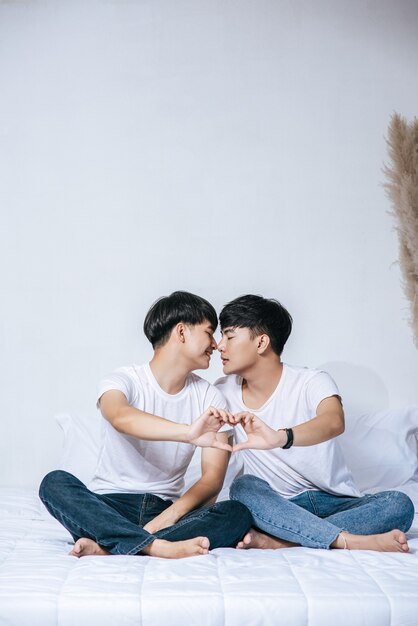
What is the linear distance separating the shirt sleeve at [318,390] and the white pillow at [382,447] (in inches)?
21.1

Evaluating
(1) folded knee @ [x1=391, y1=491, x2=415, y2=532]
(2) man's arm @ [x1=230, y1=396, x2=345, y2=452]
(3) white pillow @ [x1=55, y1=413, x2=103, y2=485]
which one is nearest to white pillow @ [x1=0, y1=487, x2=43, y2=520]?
(3) white pillow @ [x1=55, y1=413, x2=103, y2=485]

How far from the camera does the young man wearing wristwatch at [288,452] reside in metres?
1.79

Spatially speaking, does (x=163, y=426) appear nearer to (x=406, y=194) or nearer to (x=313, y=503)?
(x=313, y=503)

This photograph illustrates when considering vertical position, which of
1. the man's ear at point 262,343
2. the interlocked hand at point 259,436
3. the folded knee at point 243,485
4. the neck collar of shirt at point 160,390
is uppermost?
the man's ear at point 262,343

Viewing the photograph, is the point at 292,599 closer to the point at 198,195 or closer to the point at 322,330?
the point at 322,330

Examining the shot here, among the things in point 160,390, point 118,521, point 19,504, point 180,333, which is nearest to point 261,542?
point 118,521

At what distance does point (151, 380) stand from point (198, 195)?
3.44ft

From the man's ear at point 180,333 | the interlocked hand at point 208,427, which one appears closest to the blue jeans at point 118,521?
the interlocked hand at point 208,427

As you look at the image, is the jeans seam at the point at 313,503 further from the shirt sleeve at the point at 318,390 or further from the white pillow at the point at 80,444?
the white pillow at the point at 80,444

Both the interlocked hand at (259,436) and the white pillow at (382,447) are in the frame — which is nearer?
the interlocked hand at (259,436)

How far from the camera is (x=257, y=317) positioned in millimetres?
2162

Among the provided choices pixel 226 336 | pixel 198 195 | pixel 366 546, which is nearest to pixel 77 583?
pixel 366 546

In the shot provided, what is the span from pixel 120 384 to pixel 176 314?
266 mm

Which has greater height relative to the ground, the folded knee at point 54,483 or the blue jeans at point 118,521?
the folded knee at point 54,483
